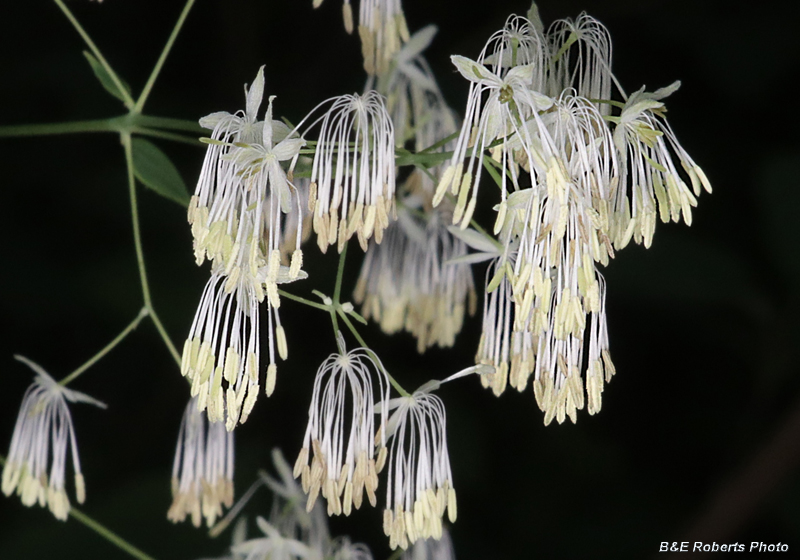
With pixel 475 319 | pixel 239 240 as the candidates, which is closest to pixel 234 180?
pixel 239 240

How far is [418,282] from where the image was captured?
122 centimetres

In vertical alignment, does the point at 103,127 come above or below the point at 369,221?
above

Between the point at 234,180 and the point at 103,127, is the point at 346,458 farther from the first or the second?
the point at 103,127

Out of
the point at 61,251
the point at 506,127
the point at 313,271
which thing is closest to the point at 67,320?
the point at 61,251

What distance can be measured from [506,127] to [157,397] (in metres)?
1.05

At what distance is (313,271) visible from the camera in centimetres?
147

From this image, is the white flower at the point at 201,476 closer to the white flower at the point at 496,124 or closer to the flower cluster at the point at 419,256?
the flower cluster at the point at 419,256

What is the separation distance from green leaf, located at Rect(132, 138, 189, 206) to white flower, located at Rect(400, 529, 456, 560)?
0.54 metres

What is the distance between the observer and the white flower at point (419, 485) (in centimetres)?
86

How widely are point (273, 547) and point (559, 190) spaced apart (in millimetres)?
611

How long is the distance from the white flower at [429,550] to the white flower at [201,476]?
25cm

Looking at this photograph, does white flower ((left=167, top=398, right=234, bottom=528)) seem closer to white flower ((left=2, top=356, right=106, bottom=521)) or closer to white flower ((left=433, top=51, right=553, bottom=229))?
white flower ((left=2, top=356, right=106, bottom=521))

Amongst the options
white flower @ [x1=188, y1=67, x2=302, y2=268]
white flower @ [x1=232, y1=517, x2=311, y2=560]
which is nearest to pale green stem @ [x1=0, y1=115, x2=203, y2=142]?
white flower @ [x1=188, y1=67, x2=302, y2=268]

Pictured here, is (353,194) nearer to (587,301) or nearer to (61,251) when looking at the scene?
(587,301)
